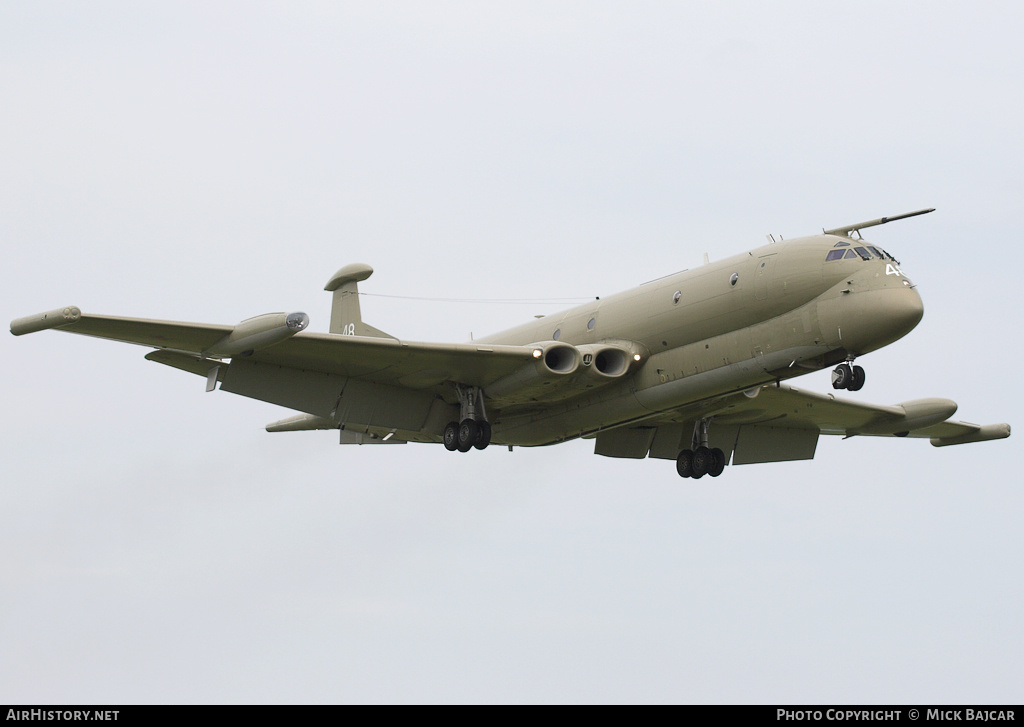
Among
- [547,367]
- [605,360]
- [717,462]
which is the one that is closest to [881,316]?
[605,360]

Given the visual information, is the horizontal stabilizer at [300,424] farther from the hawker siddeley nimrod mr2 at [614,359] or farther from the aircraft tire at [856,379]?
the aircraft tire at [856,379]

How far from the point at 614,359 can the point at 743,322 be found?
279cm

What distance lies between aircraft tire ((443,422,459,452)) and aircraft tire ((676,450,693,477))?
225 inches

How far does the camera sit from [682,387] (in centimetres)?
2678

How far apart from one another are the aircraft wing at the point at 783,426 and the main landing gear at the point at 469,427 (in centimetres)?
403

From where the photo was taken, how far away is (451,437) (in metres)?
28.7

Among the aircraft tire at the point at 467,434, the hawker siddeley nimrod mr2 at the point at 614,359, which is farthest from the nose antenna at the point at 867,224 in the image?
the aircraft tire at the point at 467,434

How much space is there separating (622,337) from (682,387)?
171cm

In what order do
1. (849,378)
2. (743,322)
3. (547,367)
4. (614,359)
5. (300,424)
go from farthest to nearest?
(300,424) < (614,359) < (547,367) < (743,322) < (849,378)

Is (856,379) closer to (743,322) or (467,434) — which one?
(743,322)

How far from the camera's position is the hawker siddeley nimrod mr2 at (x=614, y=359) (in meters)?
24.8

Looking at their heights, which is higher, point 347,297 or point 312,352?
point 347,297
